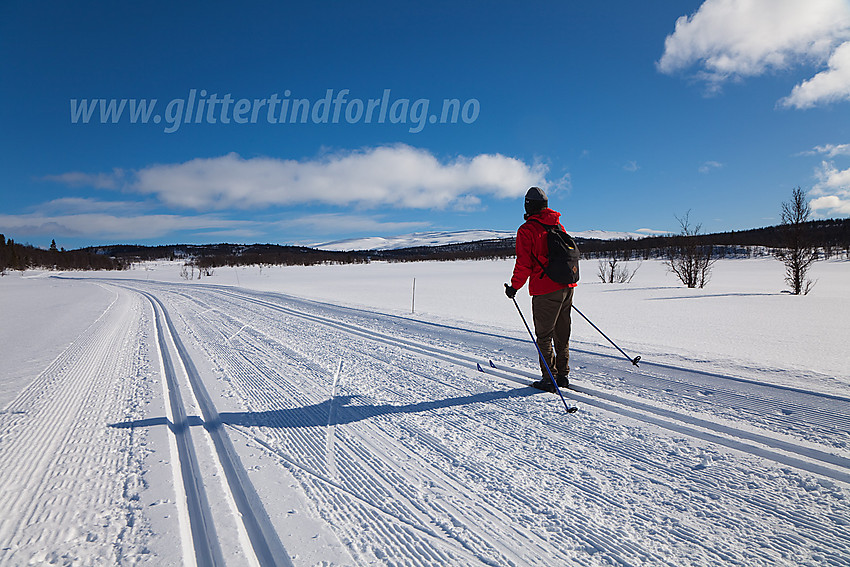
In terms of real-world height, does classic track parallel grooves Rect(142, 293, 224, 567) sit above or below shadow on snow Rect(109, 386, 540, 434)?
below

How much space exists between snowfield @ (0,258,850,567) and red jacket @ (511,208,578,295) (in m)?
1.11

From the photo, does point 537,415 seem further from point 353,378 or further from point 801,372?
point 801,372

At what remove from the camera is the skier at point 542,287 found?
4.22 meters

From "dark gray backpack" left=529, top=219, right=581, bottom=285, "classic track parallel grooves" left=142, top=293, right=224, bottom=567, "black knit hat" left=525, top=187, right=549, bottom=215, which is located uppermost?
"black knit hat" left=525, top=187, right=549, bottom=215

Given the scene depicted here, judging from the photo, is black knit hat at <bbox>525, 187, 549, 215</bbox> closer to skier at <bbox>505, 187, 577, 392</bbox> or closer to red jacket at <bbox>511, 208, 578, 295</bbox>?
skier at <bbox>505, 187, 577, 392</bbox>

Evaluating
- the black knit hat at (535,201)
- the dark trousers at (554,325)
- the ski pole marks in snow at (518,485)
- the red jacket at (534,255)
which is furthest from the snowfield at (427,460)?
the black knit hat at (535,201)

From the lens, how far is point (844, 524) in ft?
6.77

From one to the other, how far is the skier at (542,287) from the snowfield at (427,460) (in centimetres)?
37

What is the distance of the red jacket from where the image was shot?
4.21 m

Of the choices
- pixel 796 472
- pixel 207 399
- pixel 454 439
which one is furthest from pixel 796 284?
pixel 207 399

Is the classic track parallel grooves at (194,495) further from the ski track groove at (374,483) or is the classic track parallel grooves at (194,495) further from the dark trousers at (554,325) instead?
the dark trousers at (554,325)

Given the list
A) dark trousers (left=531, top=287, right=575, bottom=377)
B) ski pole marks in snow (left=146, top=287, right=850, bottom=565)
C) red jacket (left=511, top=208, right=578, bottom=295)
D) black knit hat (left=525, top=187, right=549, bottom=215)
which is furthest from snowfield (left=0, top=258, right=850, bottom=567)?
black knit hat (left=525, top=187, right=549, bottom=215)

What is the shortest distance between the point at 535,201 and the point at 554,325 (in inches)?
52.5

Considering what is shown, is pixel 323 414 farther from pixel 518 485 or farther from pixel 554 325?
pixel 554 325
